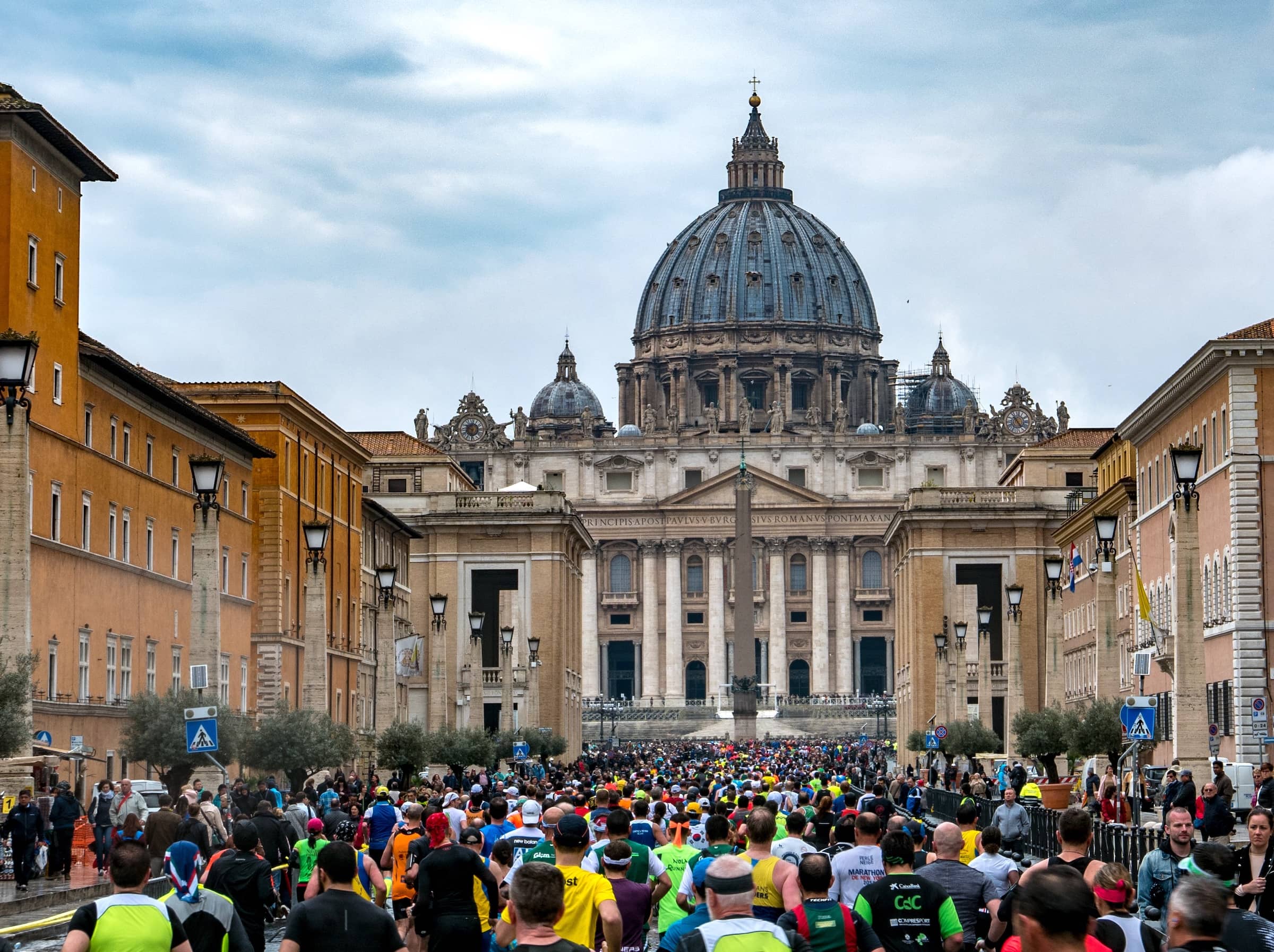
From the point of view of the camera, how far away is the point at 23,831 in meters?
26.2

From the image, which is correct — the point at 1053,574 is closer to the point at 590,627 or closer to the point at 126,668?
the point at 126,668

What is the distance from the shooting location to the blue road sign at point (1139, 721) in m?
28.9

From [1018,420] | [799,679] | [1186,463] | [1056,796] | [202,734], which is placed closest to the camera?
[202,734]

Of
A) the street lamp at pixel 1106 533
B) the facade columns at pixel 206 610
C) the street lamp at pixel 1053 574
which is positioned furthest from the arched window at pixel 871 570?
the facade columns at pixel 206 610

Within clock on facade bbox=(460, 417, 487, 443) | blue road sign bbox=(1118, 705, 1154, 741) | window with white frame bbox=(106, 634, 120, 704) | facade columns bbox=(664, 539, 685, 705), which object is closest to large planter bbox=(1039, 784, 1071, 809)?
blue road sign bbox=(1118, 705, 1154, 741)

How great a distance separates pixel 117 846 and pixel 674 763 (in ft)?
200

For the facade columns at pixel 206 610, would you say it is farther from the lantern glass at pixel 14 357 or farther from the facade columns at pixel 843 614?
the facade columns at pixel 843 614

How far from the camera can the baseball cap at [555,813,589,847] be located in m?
13.5

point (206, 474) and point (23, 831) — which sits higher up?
point (206, 474)

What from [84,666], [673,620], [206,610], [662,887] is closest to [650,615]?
[673,620]

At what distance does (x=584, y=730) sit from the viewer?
135 metres

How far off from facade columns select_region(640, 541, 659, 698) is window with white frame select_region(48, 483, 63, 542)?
384ft

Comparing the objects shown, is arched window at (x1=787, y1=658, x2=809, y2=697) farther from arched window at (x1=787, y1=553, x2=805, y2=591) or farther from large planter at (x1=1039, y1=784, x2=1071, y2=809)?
large planter at (x1=1039, y1=784, x2=1071, y2=809)

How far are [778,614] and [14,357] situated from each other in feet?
448
